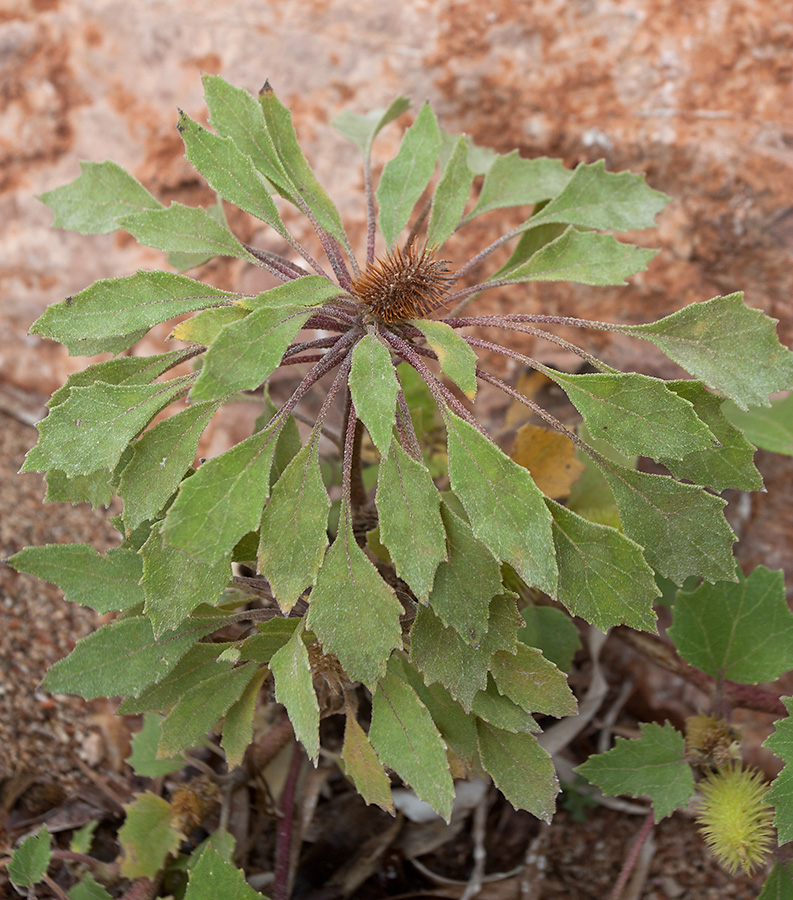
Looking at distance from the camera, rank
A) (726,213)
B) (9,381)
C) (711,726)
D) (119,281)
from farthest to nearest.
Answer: (9,381)
(726,213)
(711,726)
(119,281)

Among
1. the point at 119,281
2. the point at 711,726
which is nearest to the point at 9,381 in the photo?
the point at 119,281

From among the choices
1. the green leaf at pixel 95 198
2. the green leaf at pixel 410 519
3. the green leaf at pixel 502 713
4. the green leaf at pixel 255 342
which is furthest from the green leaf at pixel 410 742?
the green leaf at pixel 95 198

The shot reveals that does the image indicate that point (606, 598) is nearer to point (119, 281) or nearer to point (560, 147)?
point (119, 281)

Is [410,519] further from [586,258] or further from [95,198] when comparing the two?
[95,198]

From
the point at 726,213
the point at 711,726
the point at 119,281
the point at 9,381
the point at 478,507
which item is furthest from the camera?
the point at 9,381

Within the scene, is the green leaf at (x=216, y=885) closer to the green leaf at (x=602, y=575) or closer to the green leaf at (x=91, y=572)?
the green leaf at (x=91, y=572)

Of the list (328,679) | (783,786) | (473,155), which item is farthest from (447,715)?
(473,155)
